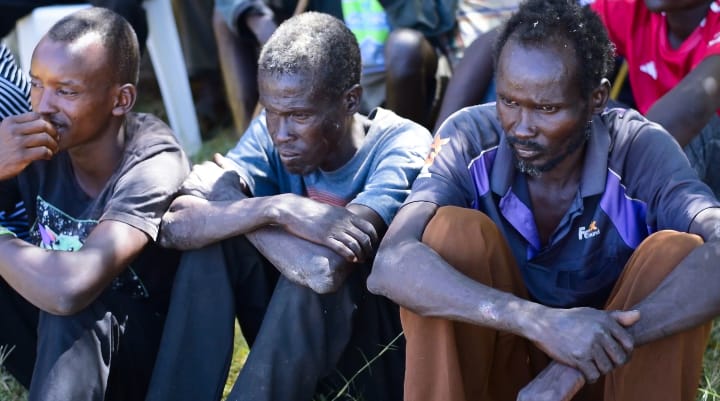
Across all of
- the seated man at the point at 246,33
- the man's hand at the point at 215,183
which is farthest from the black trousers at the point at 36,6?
the man's hand at the point at 215,183

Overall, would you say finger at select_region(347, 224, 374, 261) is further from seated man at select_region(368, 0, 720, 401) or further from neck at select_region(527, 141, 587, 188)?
neck at select_region(527, 141, 587, 188)

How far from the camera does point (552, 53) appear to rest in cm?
274

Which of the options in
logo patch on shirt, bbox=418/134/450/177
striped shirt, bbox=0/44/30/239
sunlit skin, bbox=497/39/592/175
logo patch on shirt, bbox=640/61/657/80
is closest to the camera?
sunlit skin, bbox=497/39/592/175

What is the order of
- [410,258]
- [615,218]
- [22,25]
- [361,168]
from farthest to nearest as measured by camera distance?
[22,25] < [361,168] < [615,218] < [410,258]

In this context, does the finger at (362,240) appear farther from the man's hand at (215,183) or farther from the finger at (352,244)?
the man's hand at (215,183)

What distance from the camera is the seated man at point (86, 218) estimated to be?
2.84 metres

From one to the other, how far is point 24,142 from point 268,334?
96cm

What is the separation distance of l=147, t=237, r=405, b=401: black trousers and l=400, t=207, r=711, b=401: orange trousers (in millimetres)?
312

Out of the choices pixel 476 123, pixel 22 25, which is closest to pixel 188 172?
pixel 476 123

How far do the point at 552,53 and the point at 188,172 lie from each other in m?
1.24

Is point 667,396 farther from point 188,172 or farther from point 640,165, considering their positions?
point 188,172

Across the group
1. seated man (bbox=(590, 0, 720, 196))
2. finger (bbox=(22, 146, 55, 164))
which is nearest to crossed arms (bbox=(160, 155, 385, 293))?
finger (bbox=(22, 146, 55, 164))

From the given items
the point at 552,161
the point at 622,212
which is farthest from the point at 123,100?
the point at 622,212

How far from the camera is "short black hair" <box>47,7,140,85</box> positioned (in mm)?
3164
